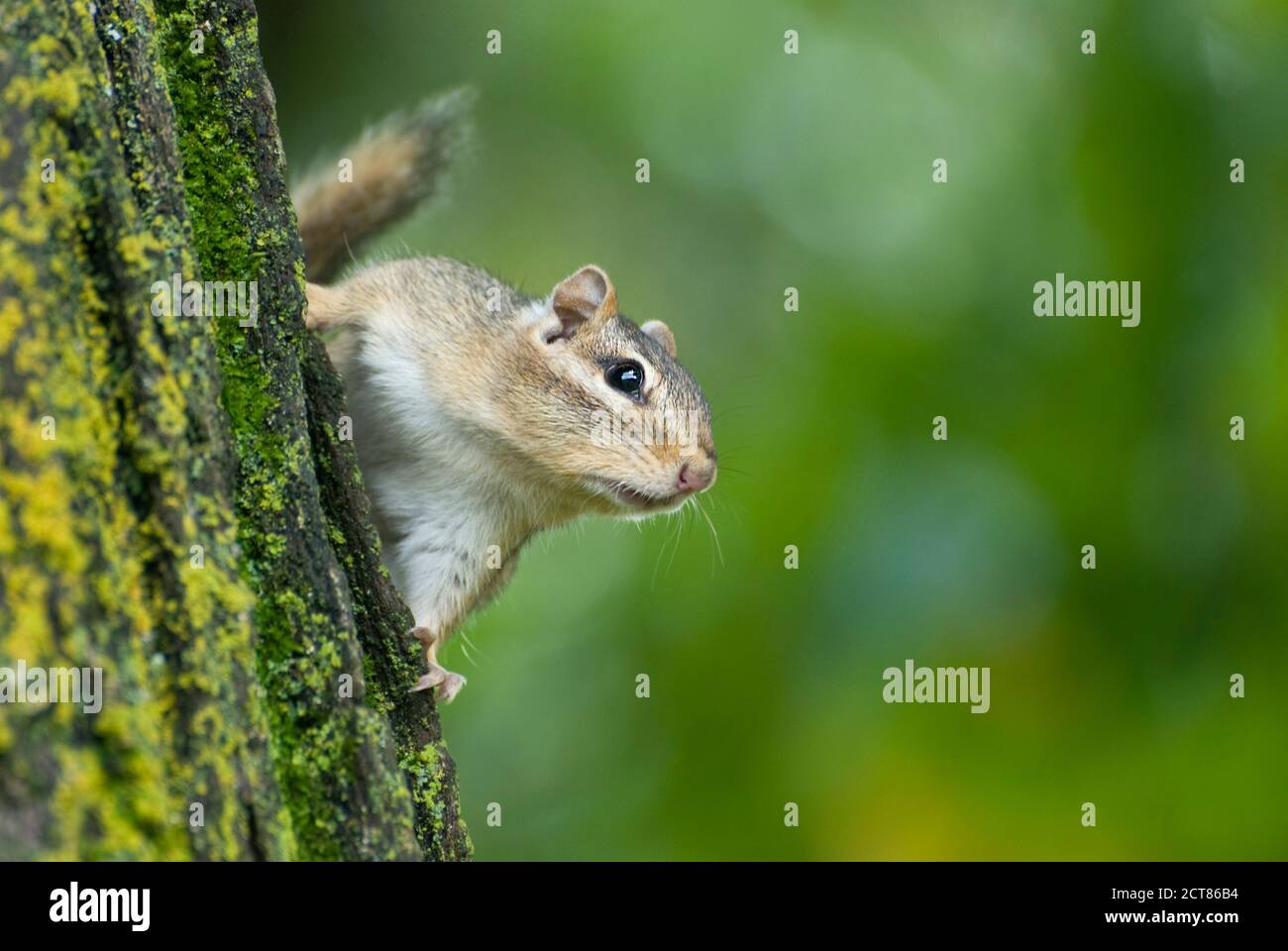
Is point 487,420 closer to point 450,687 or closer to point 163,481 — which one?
point 450,687

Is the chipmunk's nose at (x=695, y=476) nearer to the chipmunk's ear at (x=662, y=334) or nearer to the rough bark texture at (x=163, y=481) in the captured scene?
the chipmunk's ear at (x=662, y=334)

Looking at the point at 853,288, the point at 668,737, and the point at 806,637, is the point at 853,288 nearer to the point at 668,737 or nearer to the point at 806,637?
the point at 806,637

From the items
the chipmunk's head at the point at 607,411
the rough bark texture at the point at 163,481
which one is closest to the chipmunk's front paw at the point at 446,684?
the chipmunk's head at the point at 607,411

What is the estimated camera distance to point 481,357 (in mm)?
3998

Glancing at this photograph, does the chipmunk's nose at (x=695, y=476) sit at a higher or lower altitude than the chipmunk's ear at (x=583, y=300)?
lower

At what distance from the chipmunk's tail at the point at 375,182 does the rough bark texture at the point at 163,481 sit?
2.10 m

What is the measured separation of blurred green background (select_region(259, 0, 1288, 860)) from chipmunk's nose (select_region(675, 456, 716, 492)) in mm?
1136

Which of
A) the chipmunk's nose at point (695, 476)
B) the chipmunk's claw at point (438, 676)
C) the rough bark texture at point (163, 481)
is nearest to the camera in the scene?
the rough bark texture at point (163, 481)

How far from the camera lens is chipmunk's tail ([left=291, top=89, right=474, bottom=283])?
4.59 metres

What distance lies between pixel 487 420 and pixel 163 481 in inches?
81.2

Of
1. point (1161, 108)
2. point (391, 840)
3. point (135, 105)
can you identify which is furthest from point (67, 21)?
point (1161, 108)

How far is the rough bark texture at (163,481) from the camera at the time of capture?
1593mm

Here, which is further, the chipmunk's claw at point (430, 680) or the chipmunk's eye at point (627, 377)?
the chipmunk's eye at point (627, 377)
